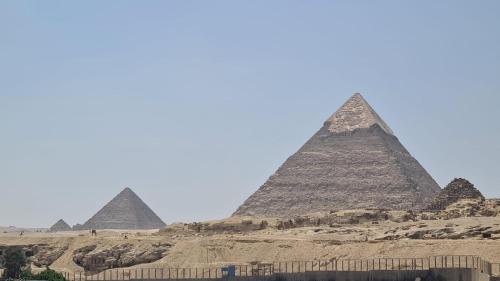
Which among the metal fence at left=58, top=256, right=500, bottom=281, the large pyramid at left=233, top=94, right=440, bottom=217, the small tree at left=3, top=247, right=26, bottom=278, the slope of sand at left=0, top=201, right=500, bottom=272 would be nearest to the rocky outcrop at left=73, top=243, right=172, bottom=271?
the slope of sand at left=0, top=201, right=500, bottom=272

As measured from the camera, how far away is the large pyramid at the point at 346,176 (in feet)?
581

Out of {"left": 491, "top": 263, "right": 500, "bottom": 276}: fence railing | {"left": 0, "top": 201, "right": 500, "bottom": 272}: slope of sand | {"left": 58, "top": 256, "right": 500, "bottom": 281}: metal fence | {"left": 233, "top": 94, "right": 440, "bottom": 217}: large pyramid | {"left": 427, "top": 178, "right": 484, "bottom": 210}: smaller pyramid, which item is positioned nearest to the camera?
{"left": 491, "top": 263, "right": 500, "bottom": 276}: fence railing

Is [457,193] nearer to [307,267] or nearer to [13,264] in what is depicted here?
[307,267]

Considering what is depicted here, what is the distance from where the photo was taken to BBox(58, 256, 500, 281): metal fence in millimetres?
86000

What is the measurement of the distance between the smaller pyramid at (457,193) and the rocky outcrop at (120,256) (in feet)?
109

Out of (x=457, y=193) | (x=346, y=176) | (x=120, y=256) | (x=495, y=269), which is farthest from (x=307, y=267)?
(x=346, y=176)

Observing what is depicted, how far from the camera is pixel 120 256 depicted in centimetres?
11012

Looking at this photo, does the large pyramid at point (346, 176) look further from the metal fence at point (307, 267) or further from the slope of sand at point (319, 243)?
the metal fence at point (307, 267)

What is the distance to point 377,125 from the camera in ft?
638

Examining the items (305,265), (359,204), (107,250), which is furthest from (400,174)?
(305,265)

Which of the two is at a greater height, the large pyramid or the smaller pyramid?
the large pyramid

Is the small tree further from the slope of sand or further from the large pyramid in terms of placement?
the large pyramid

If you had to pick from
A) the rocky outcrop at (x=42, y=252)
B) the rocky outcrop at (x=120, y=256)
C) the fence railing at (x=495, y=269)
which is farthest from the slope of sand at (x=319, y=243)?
the fence railing at (x=495, y=269)

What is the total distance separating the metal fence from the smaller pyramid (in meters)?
38.5
